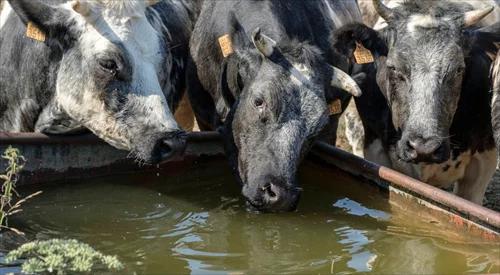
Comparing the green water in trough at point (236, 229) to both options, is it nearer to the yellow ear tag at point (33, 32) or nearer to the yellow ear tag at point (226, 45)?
the yellow ear tag at point (226, 45)

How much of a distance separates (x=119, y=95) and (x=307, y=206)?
4.27 feet

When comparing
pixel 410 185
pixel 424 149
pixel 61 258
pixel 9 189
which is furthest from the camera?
pixel 424 149

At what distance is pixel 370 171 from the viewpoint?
5.59 meters

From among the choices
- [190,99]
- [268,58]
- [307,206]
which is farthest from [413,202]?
[190,99]

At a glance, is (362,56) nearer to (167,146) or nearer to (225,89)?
(225,89)

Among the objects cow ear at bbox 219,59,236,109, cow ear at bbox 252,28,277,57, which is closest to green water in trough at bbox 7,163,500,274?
cow ear at bbox 219,59,236,109

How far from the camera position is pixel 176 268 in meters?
4.44

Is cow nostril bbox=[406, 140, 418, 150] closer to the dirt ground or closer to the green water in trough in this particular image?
the green water in trough

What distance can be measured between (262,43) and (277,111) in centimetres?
50

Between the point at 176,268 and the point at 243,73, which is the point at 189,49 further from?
the point at 176,268

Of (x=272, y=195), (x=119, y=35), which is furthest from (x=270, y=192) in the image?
(x=119, y=35)

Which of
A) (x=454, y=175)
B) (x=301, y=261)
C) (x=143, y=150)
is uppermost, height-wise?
(x=143, y=150)

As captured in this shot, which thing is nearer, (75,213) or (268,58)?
(75,213)

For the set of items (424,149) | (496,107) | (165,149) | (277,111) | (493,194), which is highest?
(277,111)
